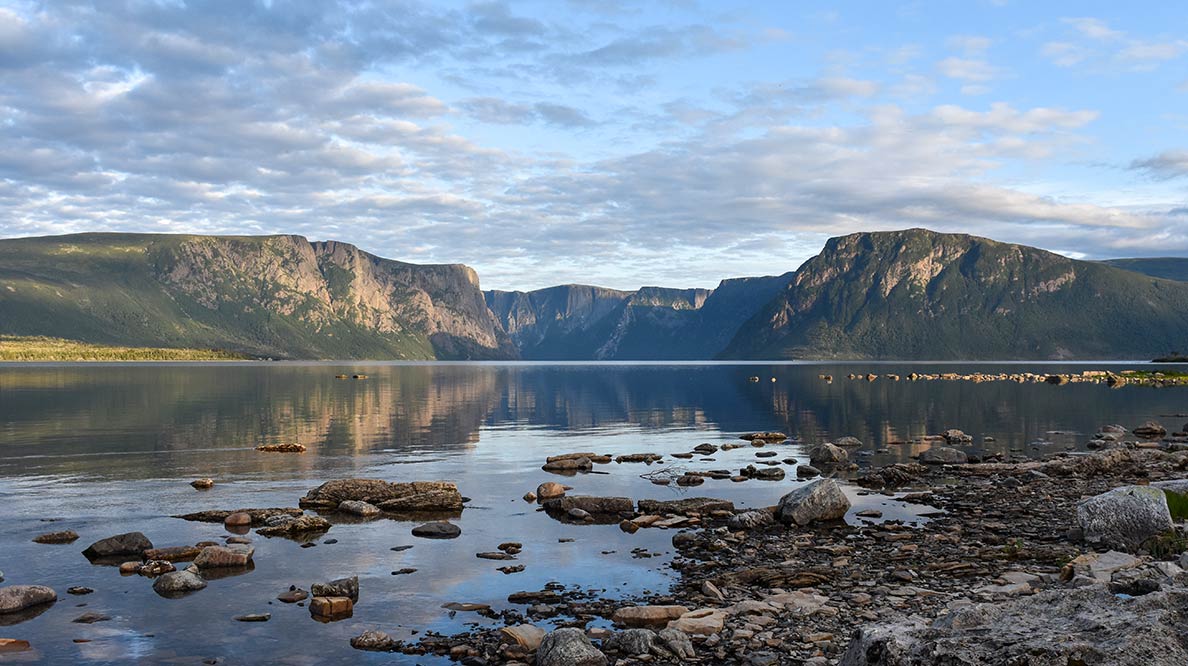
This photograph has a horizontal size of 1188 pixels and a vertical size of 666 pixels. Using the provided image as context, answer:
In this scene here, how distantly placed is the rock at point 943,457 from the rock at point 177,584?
4308 cm

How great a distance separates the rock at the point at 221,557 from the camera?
2480 cm

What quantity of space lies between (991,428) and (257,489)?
64441 millimetres

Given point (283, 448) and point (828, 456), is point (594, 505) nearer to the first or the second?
point (828, 456)

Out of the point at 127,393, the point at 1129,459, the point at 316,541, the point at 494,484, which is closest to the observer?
the point at 316,541

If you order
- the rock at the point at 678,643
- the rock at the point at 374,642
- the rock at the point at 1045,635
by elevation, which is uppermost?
the rock at the point at 1045,635

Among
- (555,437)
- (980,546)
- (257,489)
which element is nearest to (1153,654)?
(980,546)

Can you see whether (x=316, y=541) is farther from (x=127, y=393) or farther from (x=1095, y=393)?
(x=1095, y=393)

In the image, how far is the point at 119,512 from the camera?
3341cm

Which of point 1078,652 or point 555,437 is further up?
point 1078,652

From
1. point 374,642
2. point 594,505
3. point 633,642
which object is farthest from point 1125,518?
point 374,642

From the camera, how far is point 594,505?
1373 inches

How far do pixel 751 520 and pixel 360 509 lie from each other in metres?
16.6

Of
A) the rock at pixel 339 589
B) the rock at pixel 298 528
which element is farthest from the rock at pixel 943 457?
the rock at pixel 339 589

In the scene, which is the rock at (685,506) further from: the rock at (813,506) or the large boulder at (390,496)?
the large boulder at (390,496)
